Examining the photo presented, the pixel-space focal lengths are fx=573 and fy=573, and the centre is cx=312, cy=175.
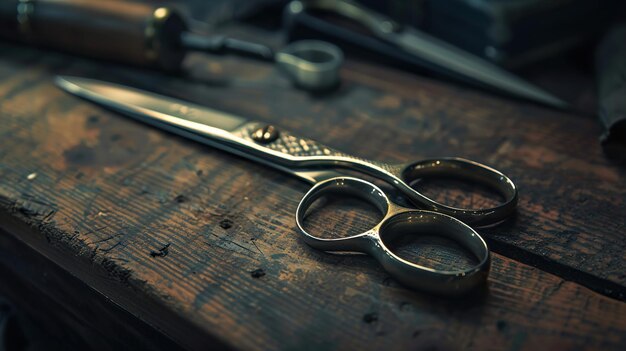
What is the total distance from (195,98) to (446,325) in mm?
516

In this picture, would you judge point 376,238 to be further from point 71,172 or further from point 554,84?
point 554,84

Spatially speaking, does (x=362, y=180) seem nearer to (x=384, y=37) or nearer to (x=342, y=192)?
(x=342, y=192)

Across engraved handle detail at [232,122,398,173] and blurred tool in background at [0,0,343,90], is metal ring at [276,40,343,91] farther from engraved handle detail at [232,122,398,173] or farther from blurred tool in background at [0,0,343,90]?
engraved handle detail at [232,122,398,173]

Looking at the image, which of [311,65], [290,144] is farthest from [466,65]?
[290,144]

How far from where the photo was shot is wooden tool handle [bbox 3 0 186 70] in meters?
0.86

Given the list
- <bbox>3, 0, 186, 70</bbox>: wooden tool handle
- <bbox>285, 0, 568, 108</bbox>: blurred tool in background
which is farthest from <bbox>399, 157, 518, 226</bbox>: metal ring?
<bbox>3, 0, 186, 70</bbox>: wooden tool handle

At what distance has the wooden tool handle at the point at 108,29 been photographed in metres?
0.86

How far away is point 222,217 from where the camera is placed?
1.97 ft

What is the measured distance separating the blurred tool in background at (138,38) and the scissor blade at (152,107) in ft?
0.28

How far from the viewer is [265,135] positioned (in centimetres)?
66

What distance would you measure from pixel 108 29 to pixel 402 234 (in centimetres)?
58

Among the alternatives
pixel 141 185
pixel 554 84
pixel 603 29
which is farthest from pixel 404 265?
pixel 603 29

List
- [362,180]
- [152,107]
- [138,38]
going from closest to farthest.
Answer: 1. [362,180]
2. [152,107]
3. [138,38]

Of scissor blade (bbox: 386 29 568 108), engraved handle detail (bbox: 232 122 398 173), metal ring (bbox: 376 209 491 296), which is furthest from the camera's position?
scissor blade (bbox: 386 29 568 108)
